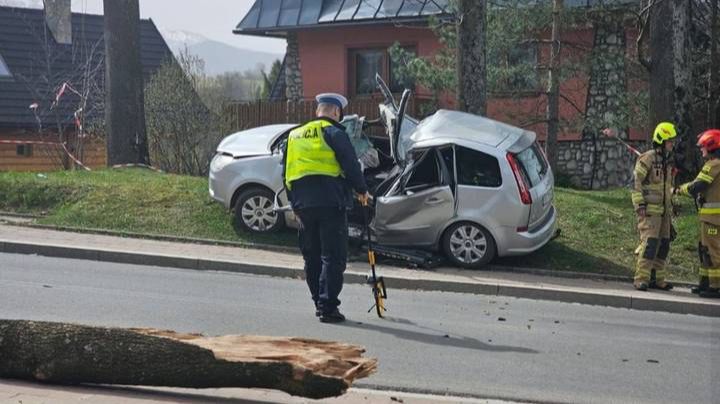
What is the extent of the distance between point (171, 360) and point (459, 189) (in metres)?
7.52

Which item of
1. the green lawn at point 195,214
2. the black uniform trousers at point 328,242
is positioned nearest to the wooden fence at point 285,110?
the green lawn at point 195,214

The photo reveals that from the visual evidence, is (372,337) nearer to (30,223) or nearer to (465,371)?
(465,371)

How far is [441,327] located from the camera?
970 centimetres

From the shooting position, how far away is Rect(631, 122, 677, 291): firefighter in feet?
40.0

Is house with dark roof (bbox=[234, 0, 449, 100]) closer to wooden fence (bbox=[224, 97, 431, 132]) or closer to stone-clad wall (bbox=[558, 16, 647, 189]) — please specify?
wooden fence (bbox=[224, 97, 431, 132])

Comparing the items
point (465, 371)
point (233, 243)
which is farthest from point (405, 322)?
point (233, 243)

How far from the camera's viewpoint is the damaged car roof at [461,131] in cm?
1343

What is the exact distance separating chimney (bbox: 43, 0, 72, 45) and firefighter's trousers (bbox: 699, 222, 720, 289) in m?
25.8

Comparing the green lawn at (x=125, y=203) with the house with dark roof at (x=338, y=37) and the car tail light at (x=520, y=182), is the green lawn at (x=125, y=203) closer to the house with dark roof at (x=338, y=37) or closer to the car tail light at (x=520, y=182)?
the car tail light at (x=520, y=182)

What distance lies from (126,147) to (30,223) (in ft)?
17.3

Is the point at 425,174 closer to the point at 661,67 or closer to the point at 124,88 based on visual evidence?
the point at 661,67

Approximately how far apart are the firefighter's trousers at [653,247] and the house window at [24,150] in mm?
21367

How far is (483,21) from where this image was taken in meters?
16.1

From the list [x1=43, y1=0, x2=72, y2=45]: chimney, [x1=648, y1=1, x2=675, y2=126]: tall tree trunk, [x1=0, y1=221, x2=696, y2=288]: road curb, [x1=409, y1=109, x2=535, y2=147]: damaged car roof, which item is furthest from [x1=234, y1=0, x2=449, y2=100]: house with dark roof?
[x1=0, y1=221, x2=696, y2=288]: road curb
